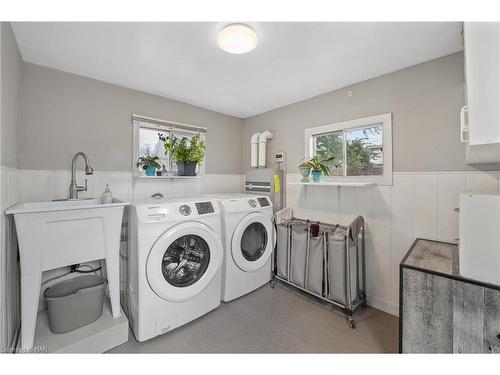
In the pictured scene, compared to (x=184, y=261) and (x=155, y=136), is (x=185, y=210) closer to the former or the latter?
(x=184, y=261)

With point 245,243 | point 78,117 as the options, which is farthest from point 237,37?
point 245,243

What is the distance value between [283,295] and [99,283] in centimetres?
166

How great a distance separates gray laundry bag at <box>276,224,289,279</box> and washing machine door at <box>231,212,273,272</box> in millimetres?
88

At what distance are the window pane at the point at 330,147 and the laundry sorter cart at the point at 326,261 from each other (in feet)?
2.00

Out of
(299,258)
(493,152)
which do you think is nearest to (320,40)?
(493,152)

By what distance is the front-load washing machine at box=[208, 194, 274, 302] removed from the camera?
203 centimetres

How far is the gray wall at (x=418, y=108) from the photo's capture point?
1618 mm

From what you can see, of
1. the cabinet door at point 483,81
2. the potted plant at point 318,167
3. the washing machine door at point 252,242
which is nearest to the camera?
the cabinet door at point 483,81

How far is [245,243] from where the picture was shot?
2248mm

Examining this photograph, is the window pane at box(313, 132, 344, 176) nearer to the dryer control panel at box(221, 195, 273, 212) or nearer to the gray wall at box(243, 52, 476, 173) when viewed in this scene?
the gray wall at box(243, 52, 476, 173)

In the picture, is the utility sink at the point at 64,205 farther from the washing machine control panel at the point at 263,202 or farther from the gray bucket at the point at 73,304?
the washing machine control panel at the point at 263,202

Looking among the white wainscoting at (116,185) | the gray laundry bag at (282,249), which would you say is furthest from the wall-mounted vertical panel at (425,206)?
the white wainscoting at (116,185)

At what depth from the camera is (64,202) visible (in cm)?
178
